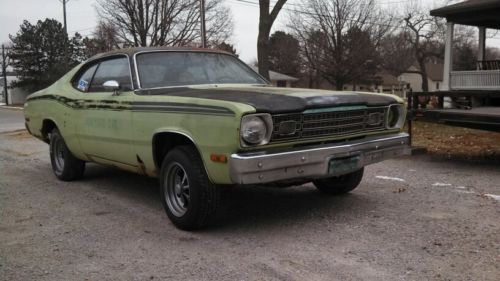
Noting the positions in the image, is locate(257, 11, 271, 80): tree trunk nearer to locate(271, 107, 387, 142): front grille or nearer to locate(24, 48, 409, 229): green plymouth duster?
locate(24, 48, 409, 229): green plymouth duster

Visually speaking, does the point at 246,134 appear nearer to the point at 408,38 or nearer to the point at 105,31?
the point at 105,31

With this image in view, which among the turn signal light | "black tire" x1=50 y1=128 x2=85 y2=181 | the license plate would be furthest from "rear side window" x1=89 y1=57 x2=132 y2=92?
the license plate

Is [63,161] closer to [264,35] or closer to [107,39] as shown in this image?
[264,35]

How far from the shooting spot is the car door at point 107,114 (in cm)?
571

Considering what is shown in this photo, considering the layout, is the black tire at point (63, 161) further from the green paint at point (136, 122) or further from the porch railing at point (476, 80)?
the porch railing at point (476, 80)

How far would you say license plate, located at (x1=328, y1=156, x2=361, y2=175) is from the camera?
483 cm

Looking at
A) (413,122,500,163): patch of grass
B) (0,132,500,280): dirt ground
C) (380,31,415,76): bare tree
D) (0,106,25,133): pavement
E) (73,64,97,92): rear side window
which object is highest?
(380,31,415,76): bare tree

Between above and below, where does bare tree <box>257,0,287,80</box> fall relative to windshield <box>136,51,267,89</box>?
above

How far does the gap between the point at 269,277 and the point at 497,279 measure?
1507 mm

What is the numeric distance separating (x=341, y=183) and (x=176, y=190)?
1919mm

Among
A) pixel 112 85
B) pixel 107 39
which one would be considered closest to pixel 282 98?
pixel 112 85

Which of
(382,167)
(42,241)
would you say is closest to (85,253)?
(42,241)

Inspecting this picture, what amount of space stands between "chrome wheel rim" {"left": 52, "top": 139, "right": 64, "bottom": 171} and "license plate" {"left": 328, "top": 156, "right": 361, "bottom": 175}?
13.7 ft

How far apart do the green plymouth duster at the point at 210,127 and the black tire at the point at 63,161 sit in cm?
37
